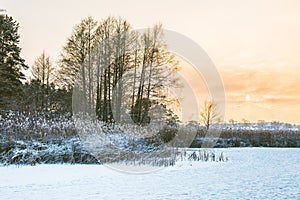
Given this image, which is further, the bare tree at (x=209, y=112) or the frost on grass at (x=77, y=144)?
the bare tree at (x=209, y=112)

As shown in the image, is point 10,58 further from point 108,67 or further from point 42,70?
point 108,67

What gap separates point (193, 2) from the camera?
12.7 meters

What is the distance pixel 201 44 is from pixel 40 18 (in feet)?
23.5

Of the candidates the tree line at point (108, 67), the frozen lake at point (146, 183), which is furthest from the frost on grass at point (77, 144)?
the tree line at point (108, 67)

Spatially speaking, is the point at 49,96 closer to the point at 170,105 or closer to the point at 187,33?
the point at 170,105

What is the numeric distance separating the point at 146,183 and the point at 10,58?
19.0 m

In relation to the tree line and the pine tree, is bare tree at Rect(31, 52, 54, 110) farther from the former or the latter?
the pine tree

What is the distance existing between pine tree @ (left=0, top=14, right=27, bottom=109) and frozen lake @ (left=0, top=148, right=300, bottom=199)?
1287 cm

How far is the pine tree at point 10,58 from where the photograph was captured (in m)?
21.3

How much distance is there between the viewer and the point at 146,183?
7.17 m

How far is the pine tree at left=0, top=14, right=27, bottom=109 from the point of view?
21.3 m

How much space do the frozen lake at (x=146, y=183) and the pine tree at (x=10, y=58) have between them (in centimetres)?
1287

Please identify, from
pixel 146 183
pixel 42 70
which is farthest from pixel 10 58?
pixel 146 183

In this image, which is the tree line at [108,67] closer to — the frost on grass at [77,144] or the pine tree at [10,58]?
the pine tree at [10,58]
